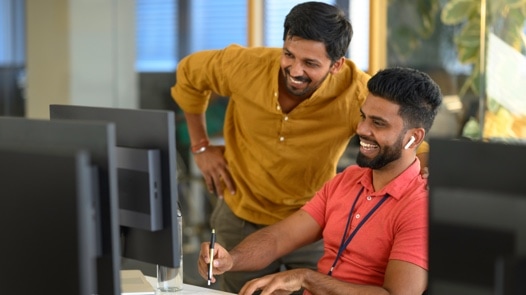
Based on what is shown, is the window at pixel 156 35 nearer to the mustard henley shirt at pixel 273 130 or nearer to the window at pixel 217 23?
the window at pixel 217 23

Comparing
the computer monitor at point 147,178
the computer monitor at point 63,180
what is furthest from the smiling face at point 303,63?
the computer monitor at point 63,180

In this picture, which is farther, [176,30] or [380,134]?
[176,30]

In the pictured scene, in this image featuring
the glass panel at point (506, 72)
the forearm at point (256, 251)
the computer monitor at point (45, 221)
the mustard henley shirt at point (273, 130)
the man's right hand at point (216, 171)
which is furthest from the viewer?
the glass panel at point (506, 72)

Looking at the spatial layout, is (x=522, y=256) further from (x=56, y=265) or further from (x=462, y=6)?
(x=462, y=6)

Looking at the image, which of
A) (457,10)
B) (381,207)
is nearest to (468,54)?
(457,10)

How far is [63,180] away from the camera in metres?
1.60

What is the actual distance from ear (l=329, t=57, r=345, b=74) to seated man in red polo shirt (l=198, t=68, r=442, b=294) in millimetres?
409

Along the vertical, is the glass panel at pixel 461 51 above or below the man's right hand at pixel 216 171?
above

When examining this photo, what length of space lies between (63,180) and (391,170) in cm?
133

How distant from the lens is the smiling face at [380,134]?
2682 millimetres

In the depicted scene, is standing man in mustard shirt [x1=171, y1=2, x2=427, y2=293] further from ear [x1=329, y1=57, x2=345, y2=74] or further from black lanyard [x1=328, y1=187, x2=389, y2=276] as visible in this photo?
black lanyard [x1=328, y1=187, x2=389, y2=276]

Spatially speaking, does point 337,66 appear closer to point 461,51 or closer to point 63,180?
point 461,51

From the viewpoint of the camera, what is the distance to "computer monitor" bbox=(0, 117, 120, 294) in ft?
5.34

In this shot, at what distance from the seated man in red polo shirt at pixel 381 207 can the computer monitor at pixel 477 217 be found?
0.97 m
